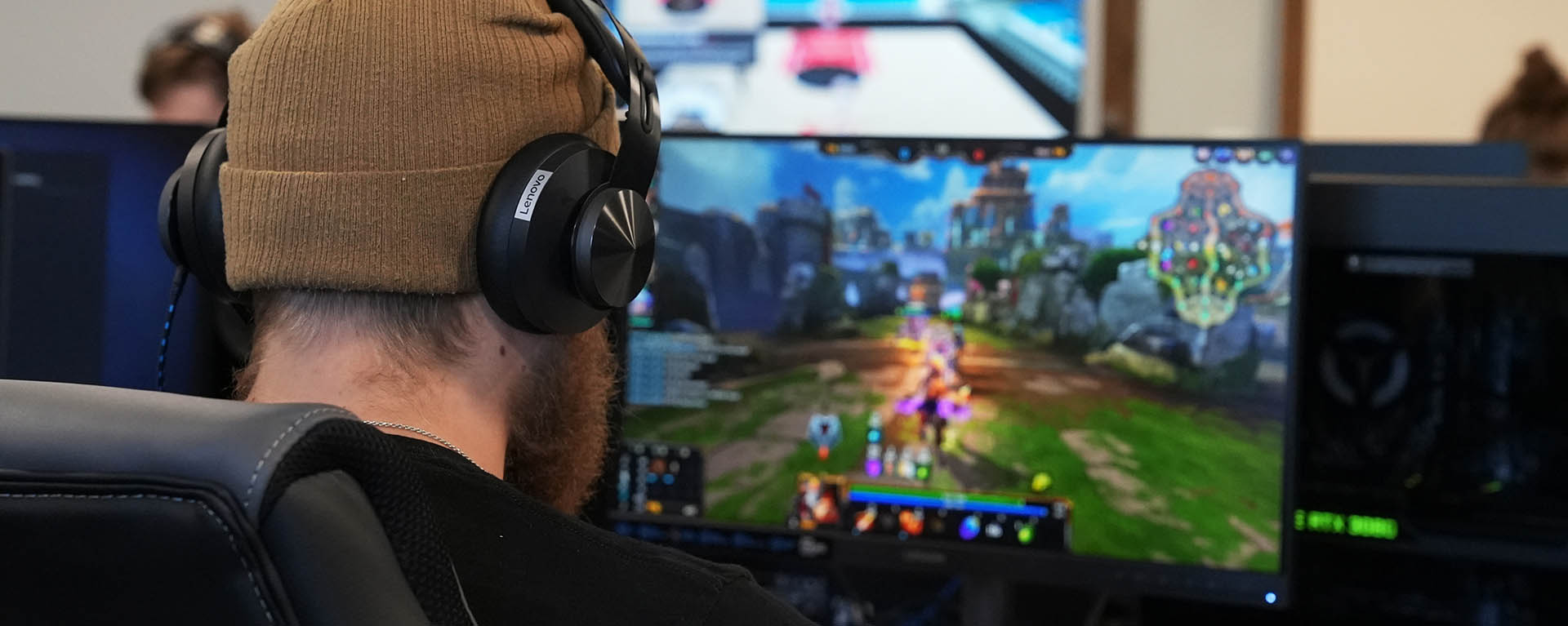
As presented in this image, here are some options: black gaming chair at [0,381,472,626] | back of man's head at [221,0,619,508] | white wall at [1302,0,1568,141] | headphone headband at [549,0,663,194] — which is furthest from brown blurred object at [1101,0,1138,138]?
black gaming chair at [0,381,472,626]

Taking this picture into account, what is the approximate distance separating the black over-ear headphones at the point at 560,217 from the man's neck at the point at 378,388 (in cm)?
5

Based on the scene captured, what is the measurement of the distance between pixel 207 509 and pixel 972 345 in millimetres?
894

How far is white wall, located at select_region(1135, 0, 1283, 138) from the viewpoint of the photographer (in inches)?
135

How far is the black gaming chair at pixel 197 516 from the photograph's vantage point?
1.40ft

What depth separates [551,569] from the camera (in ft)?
2.17

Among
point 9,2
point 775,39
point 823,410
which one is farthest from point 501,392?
point 9,2

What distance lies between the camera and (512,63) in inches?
30.3

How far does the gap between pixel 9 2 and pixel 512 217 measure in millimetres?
3045

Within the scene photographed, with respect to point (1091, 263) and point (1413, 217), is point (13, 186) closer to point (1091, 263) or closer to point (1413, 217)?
point (1091, 263)

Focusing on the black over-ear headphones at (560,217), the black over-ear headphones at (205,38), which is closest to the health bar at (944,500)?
the black over-ear headphones at (560,217)

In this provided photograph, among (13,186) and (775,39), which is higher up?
(775,39)

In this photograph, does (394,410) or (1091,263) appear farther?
(1091,263)

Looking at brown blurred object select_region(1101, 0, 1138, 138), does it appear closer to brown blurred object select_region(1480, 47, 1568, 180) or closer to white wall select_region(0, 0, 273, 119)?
brown blurred object select_region(1480, 47, 1568, 180)

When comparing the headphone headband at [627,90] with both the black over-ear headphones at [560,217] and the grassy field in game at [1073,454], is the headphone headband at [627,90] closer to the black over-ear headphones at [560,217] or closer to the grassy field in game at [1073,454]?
the black over-ear headphones at [560,217]
